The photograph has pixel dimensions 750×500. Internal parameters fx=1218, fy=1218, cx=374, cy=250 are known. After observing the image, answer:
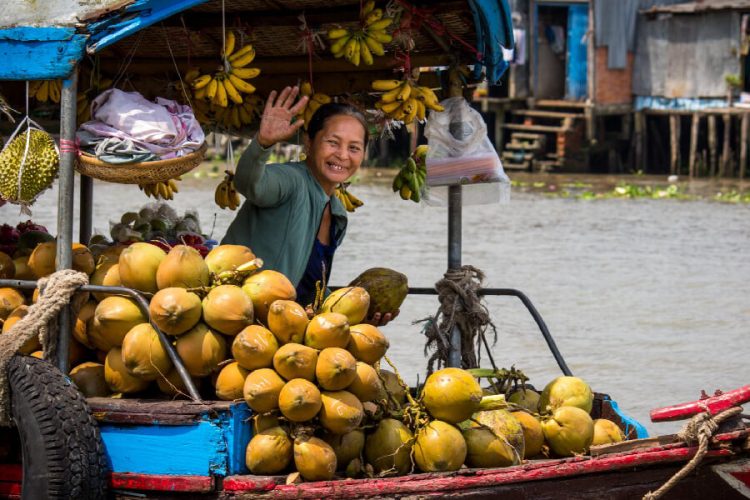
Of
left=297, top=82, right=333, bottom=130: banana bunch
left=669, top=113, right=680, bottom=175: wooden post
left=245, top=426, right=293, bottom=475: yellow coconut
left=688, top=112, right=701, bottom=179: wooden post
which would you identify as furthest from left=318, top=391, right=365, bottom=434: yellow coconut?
left=669, top=113, right=680, bottom=175: wooden post

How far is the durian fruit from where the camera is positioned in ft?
12.7

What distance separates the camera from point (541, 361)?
9203 mm

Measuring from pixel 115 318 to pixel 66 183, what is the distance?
45 cm

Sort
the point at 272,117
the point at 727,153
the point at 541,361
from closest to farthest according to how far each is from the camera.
→ 1. the point at 272,117
2. the point at 541,361
3. the point at 727,153

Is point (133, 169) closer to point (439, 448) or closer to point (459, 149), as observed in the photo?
point (439, 448)

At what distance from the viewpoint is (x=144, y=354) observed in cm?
375

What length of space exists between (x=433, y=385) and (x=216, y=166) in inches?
796

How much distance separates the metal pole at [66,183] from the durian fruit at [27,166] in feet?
0.26

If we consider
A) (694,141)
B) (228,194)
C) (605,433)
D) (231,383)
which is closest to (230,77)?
(231,383)

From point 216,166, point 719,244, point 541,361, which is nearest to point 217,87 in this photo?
point 541,361

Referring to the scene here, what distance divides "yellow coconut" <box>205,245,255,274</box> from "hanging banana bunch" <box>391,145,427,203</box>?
152 cm

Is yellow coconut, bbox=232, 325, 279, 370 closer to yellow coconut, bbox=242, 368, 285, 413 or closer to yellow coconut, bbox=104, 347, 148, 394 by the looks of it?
yellow coconut, bbox=242, 368, 285, 413

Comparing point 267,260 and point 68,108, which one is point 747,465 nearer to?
point 267,260

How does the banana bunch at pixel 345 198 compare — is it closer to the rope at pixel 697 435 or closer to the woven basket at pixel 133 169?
the woven basket at pixel 133 169
